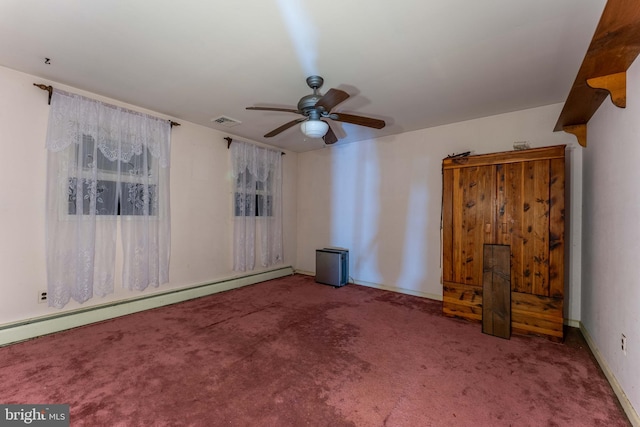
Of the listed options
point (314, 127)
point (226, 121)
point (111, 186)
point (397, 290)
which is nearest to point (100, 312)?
point (111, 186)

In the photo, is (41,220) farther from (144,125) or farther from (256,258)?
(256,258)

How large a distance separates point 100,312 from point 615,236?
4588mm

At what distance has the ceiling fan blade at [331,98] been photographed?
2.04 m

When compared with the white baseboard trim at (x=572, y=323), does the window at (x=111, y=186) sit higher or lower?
higher

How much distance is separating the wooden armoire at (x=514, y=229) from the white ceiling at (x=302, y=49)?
0.77 metres

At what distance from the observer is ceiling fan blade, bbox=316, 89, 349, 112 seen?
204cm

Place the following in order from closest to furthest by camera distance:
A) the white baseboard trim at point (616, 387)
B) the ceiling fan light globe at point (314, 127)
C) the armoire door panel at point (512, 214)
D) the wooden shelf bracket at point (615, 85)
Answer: the white baseboard trim at point (616, 387)
the wooden shelf bracket at point (615, 85)
the ceiling fan light globe at point (314, 127)
the armoire door panel at point (512, 214)

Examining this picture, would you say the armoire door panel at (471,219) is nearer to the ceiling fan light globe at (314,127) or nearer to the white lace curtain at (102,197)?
the ceiling fan light globe at (314,127)

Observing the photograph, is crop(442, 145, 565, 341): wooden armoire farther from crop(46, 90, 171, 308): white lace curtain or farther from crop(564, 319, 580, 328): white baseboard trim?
crop(46, 90, 171, 308): white lace curtain

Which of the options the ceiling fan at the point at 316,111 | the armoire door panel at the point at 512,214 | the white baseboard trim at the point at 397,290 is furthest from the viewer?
the white baseboard trim at the point at 397,290

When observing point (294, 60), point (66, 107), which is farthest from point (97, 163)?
point (294, 60)

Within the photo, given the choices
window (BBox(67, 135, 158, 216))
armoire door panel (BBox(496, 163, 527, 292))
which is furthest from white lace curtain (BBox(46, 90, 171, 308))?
armoire door panel (BBox(496, 163, 527, 292))

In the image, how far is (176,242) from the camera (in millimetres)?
3582
